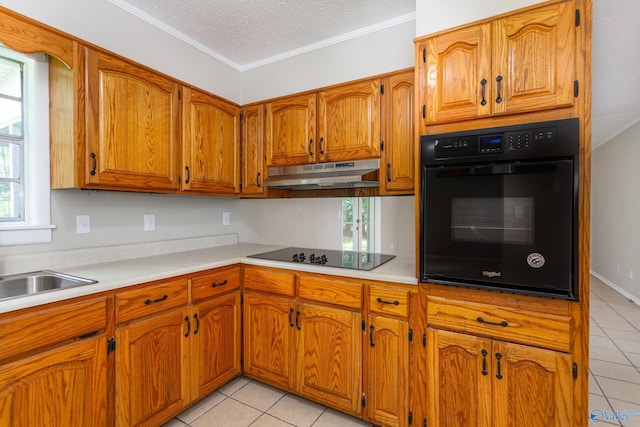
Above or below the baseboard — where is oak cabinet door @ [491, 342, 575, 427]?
above

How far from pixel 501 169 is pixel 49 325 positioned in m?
2.07

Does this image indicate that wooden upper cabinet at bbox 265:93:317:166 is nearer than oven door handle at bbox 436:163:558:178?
No

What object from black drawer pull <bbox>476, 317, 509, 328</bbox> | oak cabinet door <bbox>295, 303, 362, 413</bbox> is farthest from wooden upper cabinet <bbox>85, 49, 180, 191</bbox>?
black drawer pull <bbox>476, 317, 509, 328</bbox>

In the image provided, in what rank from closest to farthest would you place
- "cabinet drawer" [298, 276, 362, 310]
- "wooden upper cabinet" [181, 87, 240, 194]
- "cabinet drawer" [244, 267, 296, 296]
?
"cabinet drawer" [298, 276, 362, 310] < "cabinet drawer" [244, 267, 296, 296] < "wooden upper cabinet" [181, 87, 240, 194]

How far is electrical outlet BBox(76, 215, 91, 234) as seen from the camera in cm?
189

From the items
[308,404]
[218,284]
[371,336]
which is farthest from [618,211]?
[218,284]

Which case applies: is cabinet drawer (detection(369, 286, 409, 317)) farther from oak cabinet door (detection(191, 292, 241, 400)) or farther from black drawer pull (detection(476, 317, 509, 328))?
oak cabinet door (detection(191, 292, 241, 400))

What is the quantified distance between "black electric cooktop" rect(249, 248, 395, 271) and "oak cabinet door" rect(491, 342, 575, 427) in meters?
0.80

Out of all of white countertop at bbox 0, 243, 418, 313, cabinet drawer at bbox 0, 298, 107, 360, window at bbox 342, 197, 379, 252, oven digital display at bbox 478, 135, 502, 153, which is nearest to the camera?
cabinet drawer at bbox 0, 298, 107, 360

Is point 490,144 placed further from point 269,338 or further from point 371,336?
point 269,338

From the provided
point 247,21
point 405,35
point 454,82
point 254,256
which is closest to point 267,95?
point 247,21

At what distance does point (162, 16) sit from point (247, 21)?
61cm

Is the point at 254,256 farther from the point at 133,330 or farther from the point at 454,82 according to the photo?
the point at 454,82

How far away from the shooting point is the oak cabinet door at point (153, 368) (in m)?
1.52
